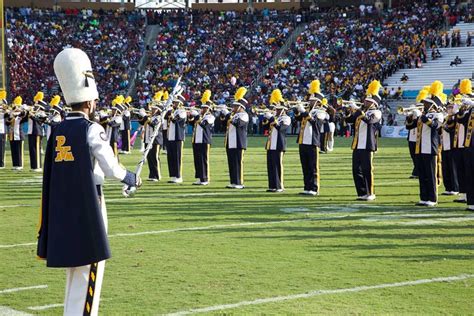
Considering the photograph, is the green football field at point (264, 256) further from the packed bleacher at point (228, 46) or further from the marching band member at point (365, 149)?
the packed bleacher at point (228, 46)

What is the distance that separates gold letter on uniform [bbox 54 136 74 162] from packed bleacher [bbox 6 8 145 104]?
134ft

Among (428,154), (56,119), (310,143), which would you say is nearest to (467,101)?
(428,154)

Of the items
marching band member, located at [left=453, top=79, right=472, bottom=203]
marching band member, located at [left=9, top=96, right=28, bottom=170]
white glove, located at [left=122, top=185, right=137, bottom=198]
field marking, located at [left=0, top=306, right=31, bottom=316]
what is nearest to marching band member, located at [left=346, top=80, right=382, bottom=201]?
marching band member, located at [left=453, top=79, right=472, bottom=203]

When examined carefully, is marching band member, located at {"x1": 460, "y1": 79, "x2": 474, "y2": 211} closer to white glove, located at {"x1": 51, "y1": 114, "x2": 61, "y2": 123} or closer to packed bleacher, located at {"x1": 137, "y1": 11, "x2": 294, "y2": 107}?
white glove, located at {"x1": 51, "y1": 114, "x2": 61, "y2": 123}

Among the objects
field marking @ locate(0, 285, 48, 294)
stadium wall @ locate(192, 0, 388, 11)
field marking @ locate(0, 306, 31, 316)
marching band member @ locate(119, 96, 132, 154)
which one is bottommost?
field marking @ locate(0, 306, 31, 316)

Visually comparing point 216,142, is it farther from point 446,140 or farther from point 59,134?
point 59,134

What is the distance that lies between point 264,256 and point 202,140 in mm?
9391

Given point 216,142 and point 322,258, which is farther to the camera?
point 216,142

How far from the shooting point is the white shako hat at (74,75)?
5.59m

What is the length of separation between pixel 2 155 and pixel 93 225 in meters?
18.5

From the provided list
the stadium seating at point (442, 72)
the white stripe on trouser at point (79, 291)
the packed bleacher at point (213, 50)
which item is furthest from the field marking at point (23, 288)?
the packed bleacher at point (213, 50)

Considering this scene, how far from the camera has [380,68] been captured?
1725 inches

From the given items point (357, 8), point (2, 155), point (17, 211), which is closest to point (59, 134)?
point (17, 211)

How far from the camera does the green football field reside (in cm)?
739
